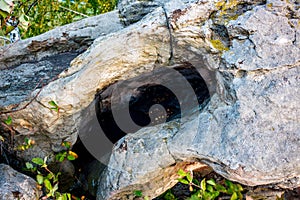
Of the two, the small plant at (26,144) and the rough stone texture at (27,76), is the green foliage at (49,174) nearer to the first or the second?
the small plant at (26,144)

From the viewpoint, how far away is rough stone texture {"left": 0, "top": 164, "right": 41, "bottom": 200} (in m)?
2.22

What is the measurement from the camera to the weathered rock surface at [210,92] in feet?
6.03

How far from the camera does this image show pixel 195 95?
2.65 m

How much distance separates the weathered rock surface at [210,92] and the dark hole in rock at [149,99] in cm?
15

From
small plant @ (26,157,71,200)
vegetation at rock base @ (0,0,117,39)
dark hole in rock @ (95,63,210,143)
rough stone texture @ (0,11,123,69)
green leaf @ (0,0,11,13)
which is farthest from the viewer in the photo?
vegetation at rock base @ (0,0,117,39)

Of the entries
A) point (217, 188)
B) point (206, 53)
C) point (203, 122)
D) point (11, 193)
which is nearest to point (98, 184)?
point (11, 193)

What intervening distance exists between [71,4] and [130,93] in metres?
3.11

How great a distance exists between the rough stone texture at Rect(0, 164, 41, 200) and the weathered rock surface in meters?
0.26

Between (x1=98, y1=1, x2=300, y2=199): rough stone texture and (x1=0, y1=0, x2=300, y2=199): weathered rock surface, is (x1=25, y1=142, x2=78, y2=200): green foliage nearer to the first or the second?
(x1=0, y1=0, x2=300, y2=199): weathered rock surface

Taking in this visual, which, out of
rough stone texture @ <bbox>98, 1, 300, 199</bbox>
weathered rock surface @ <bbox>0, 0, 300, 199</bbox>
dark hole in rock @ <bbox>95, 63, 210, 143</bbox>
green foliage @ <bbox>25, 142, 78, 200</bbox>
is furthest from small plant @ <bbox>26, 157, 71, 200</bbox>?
rough stone texture @ <bbox>98, 1, 300, 199</bbox>

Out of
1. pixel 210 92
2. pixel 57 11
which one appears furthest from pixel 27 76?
pixel 57 11

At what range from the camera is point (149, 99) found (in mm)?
2844

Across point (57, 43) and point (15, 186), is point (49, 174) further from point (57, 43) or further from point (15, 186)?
point (57, 43)

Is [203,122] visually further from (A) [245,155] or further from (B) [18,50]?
(B) [18,50]
